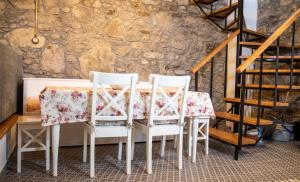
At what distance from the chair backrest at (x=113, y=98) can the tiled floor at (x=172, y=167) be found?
22.6 inches

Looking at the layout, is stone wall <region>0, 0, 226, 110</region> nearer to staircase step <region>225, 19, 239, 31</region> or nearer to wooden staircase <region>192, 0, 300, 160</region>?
staircase step <region>225, 19, 239, 31</region>

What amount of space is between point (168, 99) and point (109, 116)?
0.59 metres

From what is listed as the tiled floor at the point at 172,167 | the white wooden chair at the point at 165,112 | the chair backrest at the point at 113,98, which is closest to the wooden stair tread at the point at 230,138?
the tiled floor at the point at 172,167

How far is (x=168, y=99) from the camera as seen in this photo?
8.07 ft

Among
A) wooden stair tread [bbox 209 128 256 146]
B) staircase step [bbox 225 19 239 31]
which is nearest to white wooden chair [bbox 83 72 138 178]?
wooden stair tread [bbox 209 128 256 146]

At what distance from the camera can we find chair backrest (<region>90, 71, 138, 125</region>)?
7.20 ft

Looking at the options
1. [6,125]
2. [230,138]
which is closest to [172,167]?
[230,138]

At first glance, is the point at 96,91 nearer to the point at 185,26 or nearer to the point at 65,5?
the point at 65,5

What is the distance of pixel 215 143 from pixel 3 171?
2.72 meters

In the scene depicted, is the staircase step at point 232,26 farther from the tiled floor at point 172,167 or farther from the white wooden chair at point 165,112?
the white wooden chair at point 165,112

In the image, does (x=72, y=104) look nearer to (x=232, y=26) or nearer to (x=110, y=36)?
(x=110, y=36)

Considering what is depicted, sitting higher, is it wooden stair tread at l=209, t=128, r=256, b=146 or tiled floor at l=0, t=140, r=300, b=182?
wooden stair tread at l=209, t=128, r=256, b=146

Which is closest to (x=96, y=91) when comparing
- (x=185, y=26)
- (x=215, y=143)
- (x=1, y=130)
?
(x=1, y=130)

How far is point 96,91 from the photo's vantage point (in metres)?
2.19
